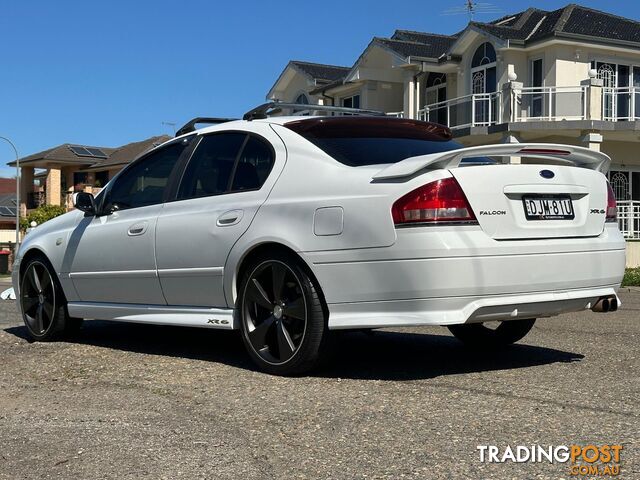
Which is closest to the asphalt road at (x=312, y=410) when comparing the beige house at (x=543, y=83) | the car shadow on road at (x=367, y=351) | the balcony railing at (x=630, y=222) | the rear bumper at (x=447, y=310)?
the car shadow on road at (x=367, y=351)

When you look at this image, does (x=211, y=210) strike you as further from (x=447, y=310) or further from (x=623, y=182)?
(x=623, y=182)

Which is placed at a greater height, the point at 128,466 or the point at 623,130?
the point at 623,130

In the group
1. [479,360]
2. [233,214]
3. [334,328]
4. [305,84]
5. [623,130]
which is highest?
[305,84]

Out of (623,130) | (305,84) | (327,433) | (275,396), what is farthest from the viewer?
(305,84)

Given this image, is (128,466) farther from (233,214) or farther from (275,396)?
(233,214)

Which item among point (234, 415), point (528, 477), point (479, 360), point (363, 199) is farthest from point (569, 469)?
point (479, 360)

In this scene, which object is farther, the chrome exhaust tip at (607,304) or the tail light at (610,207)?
the tail light at (610,207)

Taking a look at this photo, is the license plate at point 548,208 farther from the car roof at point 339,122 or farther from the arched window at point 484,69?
the arched window at point 484,69

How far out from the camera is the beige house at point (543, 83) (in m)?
25.8

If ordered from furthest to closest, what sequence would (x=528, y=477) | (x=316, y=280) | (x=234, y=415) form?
(x=316, y=280), (x=234, y=415), (x=528, y=477)

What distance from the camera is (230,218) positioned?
5.25 m

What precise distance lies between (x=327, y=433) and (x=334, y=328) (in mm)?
1060

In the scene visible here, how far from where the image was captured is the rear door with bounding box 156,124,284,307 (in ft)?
17.2

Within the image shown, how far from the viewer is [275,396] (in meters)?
4.39
